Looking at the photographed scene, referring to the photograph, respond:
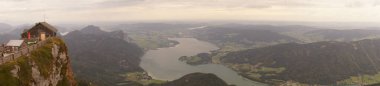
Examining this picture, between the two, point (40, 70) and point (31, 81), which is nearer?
point (31, 81)

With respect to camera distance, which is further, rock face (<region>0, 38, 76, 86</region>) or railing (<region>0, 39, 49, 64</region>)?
railing (<region>0, 39, 49, 64</region>)

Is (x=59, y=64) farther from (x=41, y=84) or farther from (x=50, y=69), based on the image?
(x=41, y=84)

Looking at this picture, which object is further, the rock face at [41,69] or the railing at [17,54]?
the railing at [17,54]

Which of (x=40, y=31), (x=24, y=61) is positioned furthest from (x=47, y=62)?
(x=40, y=31)

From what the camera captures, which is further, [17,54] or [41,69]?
[41,69]

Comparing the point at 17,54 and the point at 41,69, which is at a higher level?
the point at 17,54

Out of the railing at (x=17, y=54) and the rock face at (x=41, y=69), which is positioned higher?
the railing at (x=17, y=54)

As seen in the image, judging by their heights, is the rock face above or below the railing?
below

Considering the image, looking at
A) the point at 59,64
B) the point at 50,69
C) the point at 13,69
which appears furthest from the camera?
the point at 59,64
